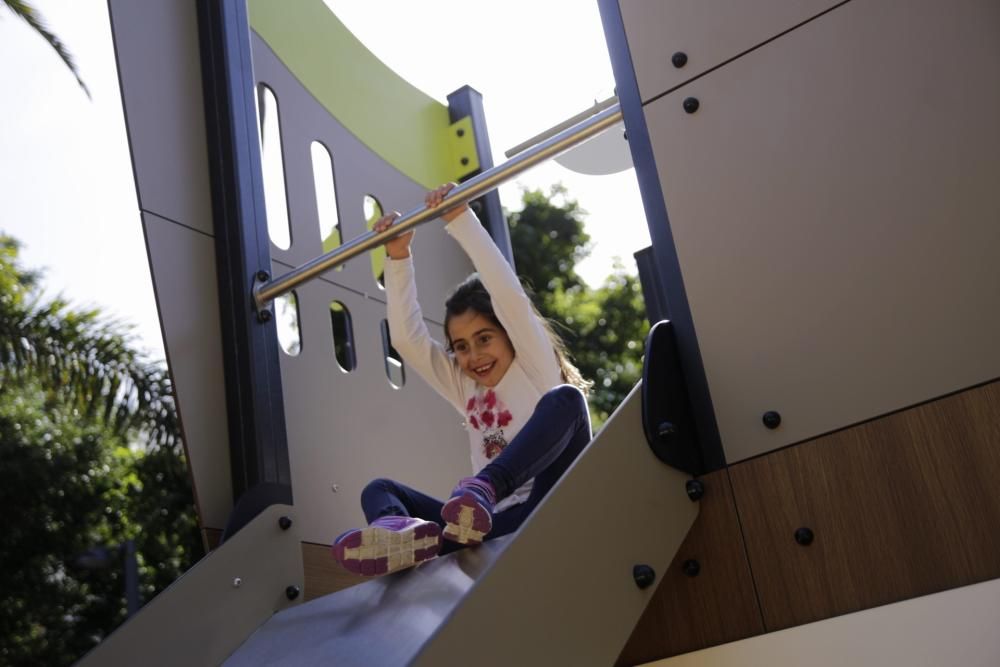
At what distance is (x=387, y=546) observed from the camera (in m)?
1.65

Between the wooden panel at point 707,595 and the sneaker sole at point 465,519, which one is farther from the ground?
the sneaker sole at point 465,519

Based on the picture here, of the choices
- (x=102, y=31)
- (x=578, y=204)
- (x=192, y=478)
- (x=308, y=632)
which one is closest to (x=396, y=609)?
(x=308, y=632)

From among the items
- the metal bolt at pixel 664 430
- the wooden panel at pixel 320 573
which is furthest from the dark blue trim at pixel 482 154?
the metal bolt at pixel 664 430

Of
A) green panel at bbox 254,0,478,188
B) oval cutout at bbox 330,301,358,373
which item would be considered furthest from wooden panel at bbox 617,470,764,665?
green panel at bbox 254,0,478,188

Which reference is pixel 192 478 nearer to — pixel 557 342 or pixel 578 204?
pixel 557 342

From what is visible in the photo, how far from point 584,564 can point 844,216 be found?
2.10 feet

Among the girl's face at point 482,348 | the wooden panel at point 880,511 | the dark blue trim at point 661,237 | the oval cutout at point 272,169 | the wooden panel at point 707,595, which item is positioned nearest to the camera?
the wooden panel at point 880,511

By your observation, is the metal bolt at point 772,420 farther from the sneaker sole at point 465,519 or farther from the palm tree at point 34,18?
the palm tree at point 34,18

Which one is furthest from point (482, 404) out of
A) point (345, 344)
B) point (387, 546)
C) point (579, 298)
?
point (579, 298)

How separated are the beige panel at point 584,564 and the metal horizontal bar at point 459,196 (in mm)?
632

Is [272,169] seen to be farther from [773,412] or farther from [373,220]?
[773,412]

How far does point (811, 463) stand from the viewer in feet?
4.61

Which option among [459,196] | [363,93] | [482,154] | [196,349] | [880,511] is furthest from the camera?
[482,154]

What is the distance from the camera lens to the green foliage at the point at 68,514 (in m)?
10.4
